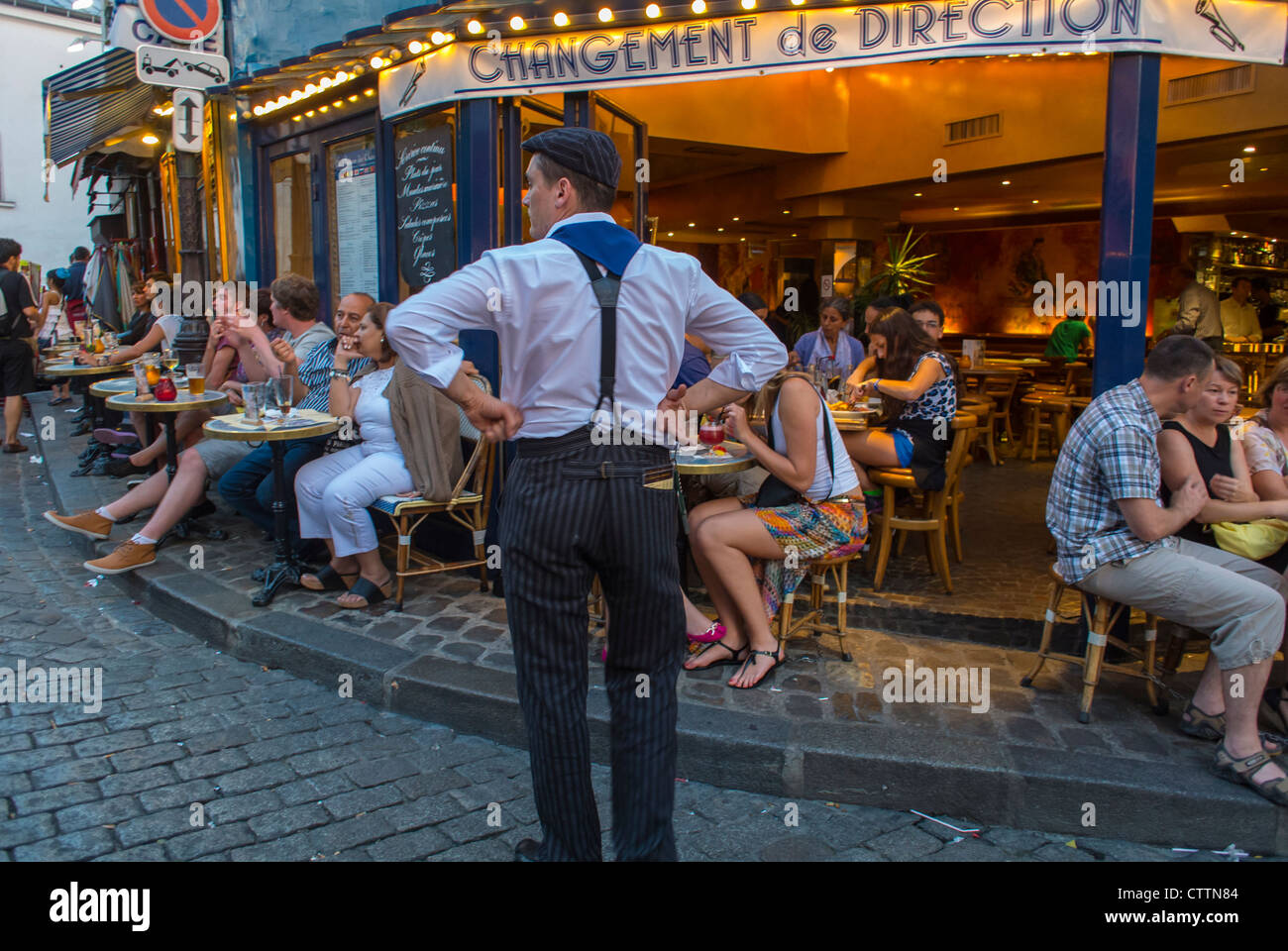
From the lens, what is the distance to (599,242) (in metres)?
2.29

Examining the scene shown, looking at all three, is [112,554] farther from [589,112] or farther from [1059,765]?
[1059,765]

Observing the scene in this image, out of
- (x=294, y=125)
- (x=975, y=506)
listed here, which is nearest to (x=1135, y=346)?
(x=975, y=506)

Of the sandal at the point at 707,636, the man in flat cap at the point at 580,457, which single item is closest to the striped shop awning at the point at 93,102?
the sandal at the point at 707,636

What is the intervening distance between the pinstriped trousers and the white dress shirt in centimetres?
11

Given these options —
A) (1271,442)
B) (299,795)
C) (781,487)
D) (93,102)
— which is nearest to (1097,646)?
(1271,442)

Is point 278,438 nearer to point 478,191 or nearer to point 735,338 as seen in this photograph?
point 478,191

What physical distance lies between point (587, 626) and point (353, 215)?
5.29m

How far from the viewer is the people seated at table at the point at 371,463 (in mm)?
4883

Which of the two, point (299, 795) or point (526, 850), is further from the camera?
point (299, 795)

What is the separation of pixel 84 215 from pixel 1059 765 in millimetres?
24087

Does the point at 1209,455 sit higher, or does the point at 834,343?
the point at 834,343

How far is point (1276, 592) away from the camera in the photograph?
3.29 metres

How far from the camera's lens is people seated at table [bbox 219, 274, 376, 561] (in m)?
5.36

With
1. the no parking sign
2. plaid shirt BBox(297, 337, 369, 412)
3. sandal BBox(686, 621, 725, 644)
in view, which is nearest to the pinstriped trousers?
sandal BBox(686, 621, 725, 644)
